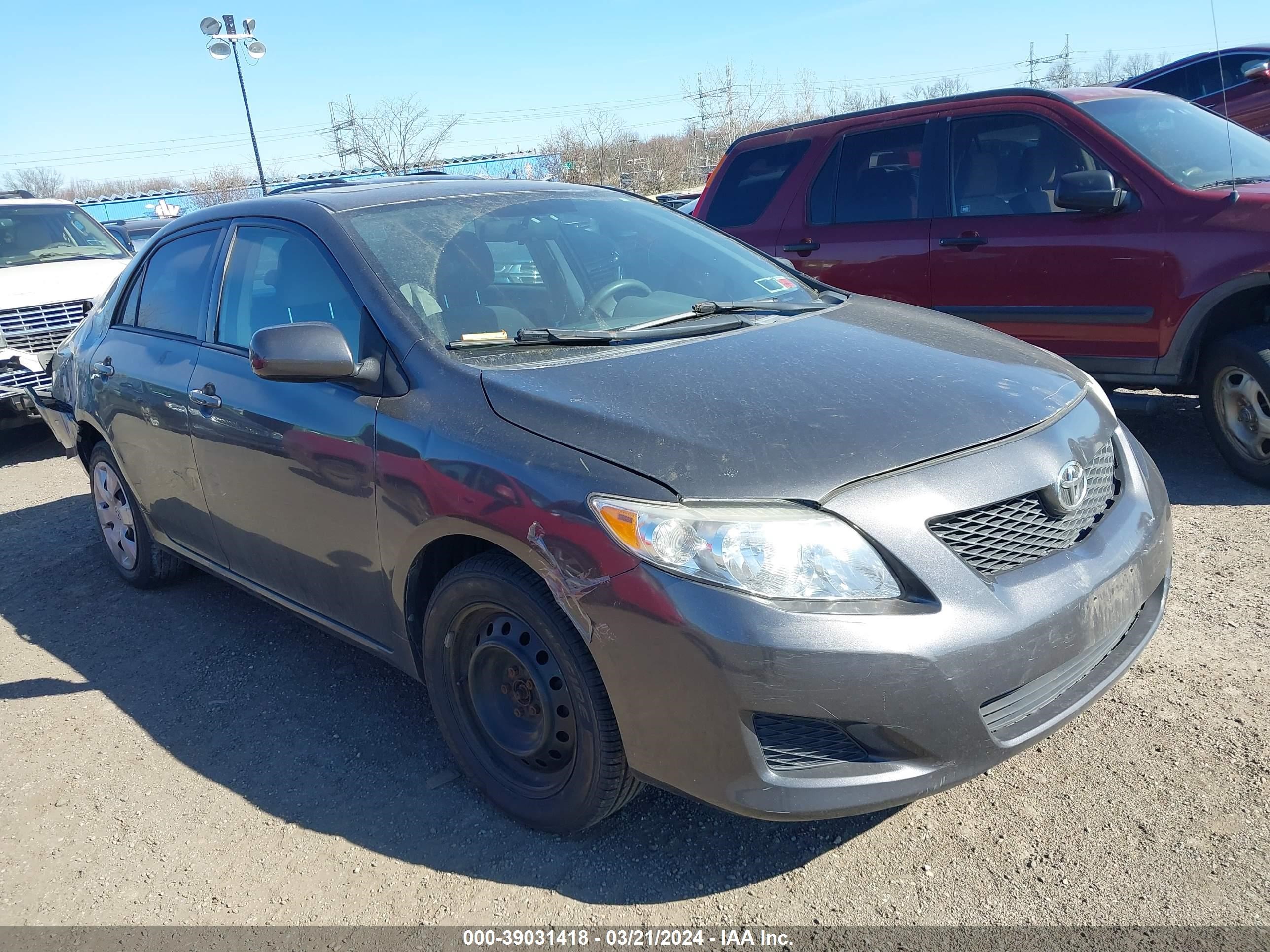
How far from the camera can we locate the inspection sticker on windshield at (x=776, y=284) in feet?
12.1

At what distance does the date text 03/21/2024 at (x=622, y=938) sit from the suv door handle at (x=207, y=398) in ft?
6.94

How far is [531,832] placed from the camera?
2732 millimetres

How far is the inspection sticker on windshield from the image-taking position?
3689 millimetres

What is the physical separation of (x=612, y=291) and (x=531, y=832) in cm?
175

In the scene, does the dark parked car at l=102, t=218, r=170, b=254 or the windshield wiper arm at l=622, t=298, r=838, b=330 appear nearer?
the windshield wiper arm at l=622, t=298, r=838, b=330

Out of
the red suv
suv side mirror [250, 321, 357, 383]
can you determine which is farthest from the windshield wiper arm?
the red suv

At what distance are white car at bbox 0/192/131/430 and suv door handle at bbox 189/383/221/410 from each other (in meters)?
4.78

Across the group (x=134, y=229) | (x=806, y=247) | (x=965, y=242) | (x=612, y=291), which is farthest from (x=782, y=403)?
(x=134, y=229)

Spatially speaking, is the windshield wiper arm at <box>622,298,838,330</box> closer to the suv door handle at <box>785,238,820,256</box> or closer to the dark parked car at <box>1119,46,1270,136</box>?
the suv door handle at <box>785,238,820,256</box>

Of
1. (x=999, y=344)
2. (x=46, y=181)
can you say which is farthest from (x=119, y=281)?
(x=46, y=181)

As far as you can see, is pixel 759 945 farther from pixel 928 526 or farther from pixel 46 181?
pixel 46 181

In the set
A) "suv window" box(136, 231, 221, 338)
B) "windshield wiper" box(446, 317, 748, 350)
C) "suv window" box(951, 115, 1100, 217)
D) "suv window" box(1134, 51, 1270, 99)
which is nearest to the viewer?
"windshield wiper" box(446, 317, 748, 350)

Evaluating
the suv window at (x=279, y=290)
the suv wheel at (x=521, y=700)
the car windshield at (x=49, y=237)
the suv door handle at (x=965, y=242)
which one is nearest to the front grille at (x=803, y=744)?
the suv wheel at (x=521, y=700)

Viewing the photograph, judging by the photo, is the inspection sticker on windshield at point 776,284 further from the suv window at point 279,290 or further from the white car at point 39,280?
the white car at point 39,280
